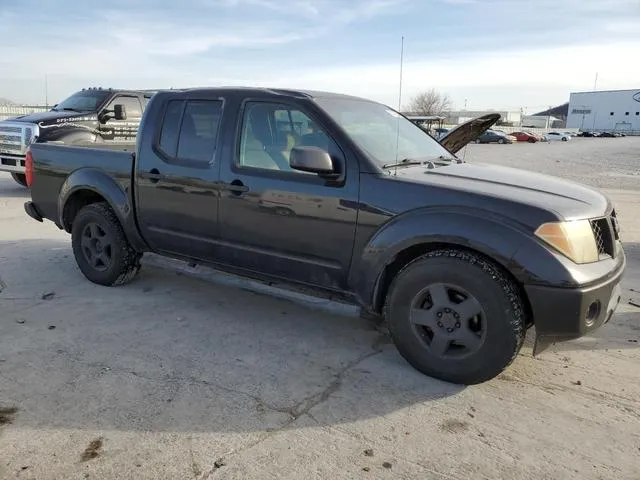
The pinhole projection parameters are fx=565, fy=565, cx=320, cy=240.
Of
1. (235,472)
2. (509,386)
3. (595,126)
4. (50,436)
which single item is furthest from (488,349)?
(595,126)

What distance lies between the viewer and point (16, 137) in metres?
10.8

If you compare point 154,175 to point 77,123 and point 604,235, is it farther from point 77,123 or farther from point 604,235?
point 77,123

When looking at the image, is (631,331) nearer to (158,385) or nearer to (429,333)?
(429,333)

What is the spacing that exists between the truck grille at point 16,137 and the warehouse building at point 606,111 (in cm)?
10682

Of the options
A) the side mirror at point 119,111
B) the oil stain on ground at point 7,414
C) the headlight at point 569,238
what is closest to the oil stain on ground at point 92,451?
the oil stain on ground at point 7,414

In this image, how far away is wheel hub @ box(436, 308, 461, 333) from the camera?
342cm

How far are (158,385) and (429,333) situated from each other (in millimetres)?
1710

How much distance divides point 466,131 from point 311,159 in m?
3.00

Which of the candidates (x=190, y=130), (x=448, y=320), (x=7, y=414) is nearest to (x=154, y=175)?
(x=190, y=130)

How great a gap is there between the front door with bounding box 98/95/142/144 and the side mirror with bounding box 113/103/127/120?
12.3 inches

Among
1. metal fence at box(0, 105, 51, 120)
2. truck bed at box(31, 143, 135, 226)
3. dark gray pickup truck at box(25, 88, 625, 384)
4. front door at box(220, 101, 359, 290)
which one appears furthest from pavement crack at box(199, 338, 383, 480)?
metal fence at box(0, 105, 51, 120)

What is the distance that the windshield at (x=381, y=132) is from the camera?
3912 millimetres

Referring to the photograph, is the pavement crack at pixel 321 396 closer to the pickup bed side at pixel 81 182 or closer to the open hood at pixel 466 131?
the pickup bed side at pixel 81 182

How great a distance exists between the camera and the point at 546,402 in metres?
3.32
